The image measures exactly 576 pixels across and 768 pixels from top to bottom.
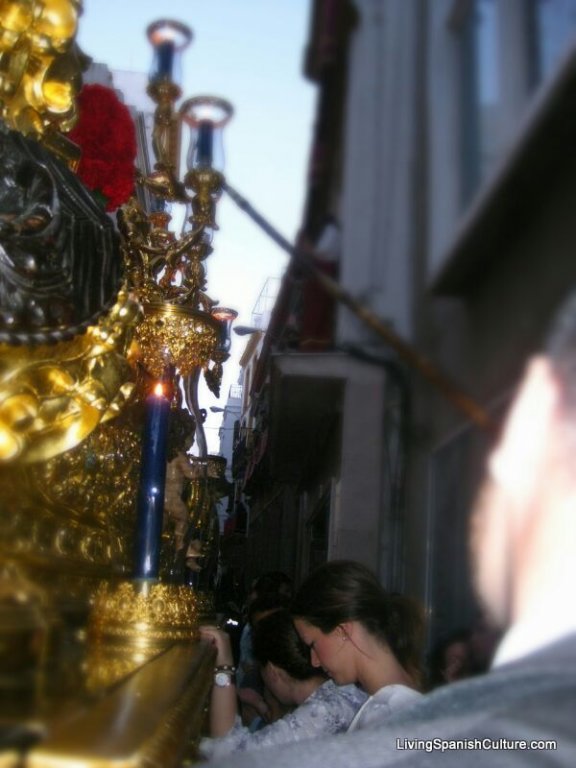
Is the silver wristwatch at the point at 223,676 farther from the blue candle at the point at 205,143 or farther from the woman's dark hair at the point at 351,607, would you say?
the blue candle at the point at 205,143

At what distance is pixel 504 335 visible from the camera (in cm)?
39

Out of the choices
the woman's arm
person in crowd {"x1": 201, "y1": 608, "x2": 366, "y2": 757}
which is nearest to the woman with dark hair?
person in crowd {"x1": 201, "y1": 608, "x2": 366, "y2": 757}

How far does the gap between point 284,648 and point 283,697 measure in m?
0.14

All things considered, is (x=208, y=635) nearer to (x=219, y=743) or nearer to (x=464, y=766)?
(x=219, y=743)

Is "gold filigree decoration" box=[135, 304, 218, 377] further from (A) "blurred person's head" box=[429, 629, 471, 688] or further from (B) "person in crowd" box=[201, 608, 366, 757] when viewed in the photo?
(A) "blurred person's head" box=[429, 629, 471, 688]

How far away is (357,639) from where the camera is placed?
3.63 feet

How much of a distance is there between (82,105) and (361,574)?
0.63 m

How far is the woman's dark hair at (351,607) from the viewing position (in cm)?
83

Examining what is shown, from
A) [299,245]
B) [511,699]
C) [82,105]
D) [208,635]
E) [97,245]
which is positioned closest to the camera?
[511,699]

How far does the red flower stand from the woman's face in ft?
1.93

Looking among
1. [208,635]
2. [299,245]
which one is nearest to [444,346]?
[299,245]

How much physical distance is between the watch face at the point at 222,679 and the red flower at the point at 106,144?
2.55ft

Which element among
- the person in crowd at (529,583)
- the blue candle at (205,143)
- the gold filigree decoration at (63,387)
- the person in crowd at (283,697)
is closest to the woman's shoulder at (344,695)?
the person in crowd at (283,697)

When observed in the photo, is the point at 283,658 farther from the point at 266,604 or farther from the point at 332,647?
the point at 332,647
